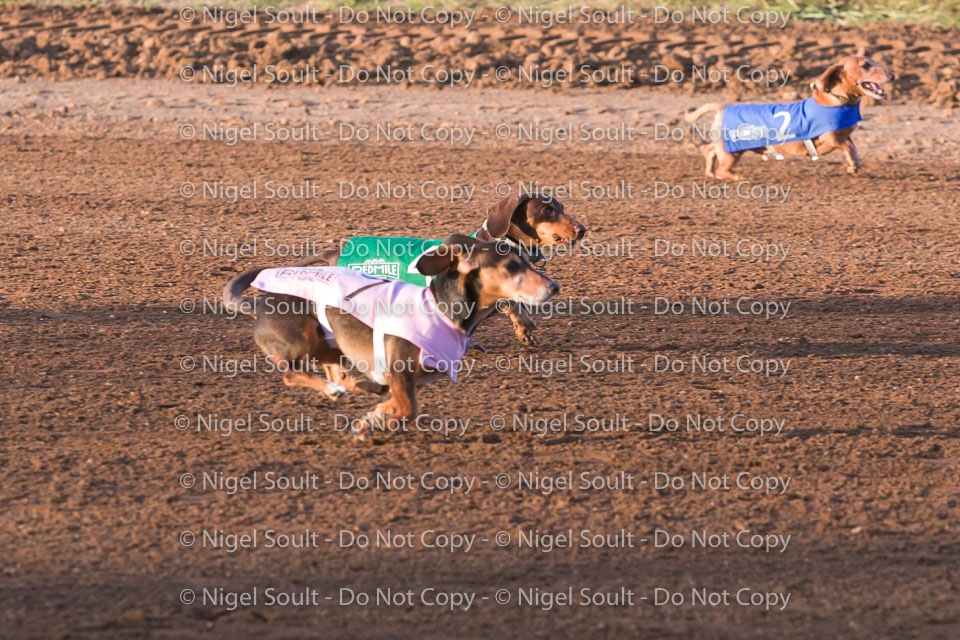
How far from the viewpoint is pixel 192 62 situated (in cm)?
1809

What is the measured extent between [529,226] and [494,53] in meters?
10.9

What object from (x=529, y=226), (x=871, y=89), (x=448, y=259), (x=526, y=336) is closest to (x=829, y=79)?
(x=871, y=89)

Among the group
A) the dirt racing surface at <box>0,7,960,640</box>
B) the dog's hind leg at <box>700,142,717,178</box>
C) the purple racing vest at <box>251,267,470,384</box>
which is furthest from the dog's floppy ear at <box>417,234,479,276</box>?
the dog's hind leg at <box>700,142,717,178</box>

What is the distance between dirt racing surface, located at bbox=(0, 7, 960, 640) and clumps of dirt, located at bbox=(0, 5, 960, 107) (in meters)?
3.52

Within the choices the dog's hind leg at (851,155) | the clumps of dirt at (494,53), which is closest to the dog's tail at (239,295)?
the dog's hind leg at (851,155)

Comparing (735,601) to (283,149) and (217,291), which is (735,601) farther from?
(283,149)

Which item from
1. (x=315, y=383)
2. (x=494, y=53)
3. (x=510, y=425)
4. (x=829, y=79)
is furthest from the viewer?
(x=494, y=53)

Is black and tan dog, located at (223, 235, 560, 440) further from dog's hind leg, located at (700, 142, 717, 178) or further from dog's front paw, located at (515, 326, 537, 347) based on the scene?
dog's hind leg, located at (700, 142, 717, 178)

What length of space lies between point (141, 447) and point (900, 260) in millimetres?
7216

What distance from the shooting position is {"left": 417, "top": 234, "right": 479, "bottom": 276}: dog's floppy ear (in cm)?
627

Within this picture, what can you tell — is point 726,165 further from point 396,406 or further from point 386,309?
point 396,406

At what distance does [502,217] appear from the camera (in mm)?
7621

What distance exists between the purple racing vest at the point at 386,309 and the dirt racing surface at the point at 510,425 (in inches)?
22.9

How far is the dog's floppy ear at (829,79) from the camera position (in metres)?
13.0
